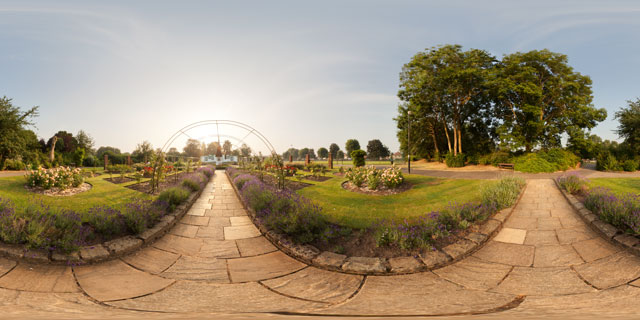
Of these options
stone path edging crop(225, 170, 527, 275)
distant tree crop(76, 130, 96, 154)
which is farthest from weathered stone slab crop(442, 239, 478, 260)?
distant tree crop(76, 130, 96, 154)

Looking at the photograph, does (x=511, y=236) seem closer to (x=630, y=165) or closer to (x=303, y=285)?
(x=303, y=285)

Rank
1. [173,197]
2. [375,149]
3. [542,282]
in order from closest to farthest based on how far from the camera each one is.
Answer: [542,282]
[173,197]
[375,149]

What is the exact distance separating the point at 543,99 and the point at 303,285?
2306cm

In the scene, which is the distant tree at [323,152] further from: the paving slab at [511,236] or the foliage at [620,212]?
the paving slab at [511,236]

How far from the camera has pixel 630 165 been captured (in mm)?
14156

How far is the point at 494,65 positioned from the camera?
63.8ft

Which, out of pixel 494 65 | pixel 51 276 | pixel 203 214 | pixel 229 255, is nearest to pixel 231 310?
pixel 229 255

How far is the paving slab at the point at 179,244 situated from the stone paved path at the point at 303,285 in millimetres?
15

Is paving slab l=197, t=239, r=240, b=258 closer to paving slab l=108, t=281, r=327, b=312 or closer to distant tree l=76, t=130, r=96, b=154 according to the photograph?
paving slab l=108, t=281, r=327, b=312

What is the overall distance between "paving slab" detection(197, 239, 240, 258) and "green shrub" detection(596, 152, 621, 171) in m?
20.9

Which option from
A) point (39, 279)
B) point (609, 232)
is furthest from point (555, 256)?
point (39, 279)

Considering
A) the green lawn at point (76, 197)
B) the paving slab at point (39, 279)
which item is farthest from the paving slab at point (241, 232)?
the green lawn at point (76, 197)

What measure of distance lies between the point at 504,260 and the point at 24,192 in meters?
12.0

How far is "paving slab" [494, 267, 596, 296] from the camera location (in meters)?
2.88
